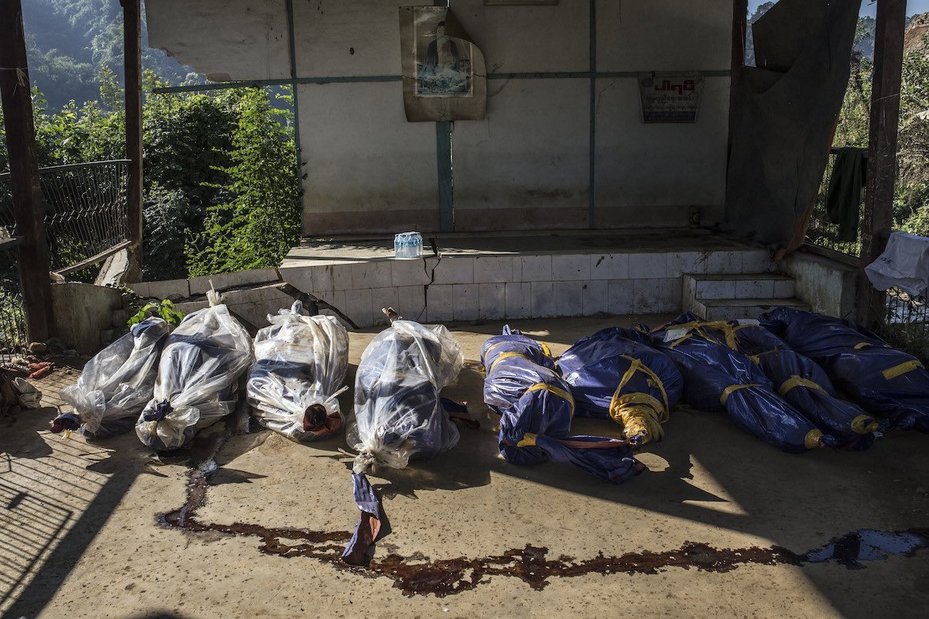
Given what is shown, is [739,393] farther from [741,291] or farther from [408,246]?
[408,246]

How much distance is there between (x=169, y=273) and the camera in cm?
1238

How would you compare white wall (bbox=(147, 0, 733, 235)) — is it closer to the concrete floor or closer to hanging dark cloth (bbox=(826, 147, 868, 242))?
hanging dark cloth (bbox=(826, 147, 868, 242))

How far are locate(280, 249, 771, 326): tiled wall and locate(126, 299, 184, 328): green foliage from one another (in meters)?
1.14

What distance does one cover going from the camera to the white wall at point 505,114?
28.4ft

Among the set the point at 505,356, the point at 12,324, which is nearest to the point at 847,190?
the point at 505,356

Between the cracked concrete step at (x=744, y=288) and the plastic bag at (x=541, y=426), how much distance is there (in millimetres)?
2739

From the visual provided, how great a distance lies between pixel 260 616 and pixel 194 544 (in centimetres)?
69

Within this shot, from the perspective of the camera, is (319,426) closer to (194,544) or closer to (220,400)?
(220,400)

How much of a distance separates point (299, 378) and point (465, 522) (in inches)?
64.9

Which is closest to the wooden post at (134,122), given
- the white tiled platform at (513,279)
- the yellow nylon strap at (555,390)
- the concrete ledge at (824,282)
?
→ the white tiled platform at (513,279)

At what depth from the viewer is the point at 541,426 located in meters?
4.45

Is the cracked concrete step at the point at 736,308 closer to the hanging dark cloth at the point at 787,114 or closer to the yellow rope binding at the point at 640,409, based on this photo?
the hanging dark cloth at the point at 787,114

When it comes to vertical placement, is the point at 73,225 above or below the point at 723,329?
above

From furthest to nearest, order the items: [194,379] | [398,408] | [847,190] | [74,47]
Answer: [74,47], [847,190], [194,379], [398,408]
